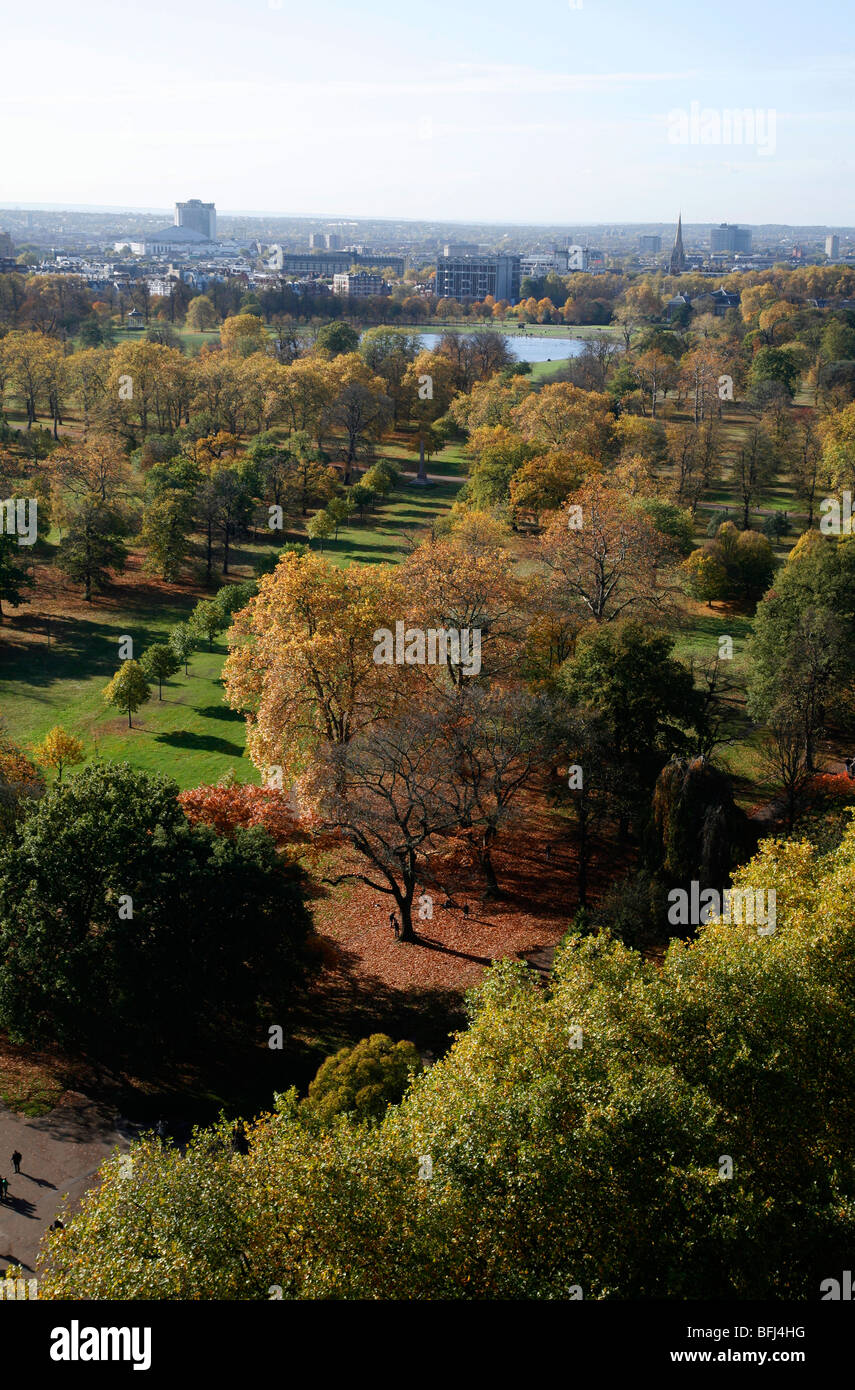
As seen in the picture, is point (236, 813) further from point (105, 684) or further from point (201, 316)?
point (201, 316)

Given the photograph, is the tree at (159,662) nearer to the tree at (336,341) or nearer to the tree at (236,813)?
the tree at (236,813)

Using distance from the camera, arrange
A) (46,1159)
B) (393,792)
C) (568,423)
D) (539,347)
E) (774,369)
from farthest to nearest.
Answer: (539,347) < (774,369) < (568,423) < (393,792) < (46,1159)

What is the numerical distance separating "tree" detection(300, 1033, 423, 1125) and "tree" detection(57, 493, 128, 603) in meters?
45.1

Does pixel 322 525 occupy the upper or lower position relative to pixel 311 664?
upper

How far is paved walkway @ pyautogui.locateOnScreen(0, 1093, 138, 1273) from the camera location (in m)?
20.6

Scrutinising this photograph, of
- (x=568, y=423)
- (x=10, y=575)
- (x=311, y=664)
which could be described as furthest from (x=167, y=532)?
(x=311, y=664)

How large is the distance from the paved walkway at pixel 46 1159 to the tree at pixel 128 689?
22.8 metres

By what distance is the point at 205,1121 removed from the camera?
24.0 m

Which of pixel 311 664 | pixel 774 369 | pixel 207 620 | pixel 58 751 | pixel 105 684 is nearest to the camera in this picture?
pixel 311 664

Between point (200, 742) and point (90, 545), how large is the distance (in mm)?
22478

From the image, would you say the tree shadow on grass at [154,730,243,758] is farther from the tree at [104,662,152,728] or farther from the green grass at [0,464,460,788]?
the tree at [104,662,152,728]

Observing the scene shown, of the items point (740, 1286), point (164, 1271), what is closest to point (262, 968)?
point (164, 1271)

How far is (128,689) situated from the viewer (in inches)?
1778
